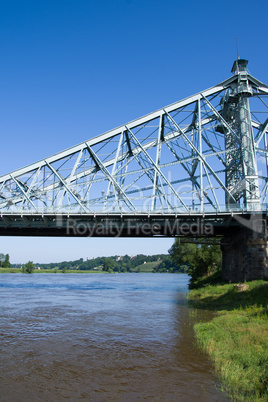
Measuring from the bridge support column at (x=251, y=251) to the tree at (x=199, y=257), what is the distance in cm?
1366

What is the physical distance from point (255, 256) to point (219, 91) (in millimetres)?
23261

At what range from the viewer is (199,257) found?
163 ft

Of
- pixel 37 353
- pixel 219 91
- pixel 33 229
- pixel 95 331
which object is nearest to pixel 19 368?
pixel 37 353

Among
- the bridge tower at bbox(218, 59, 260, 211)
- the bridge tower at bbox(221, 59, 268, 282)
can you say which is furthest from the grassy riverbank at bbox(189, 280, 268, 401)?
the bridge tower at bbox(218, 59, 260, 211)

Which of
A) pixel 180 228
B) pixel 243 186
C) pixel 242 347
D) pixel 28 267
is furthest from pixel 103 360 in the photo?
pixel 28 267

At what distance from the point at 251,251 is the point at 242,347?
19.2 metres

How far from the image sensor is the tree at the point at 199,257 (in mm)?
48812

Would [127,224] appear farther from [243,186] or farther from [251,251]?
[243,186]

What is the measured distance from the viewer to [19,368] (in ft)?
38.0

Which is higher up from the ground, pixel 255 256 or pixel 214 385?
pixel 255 256

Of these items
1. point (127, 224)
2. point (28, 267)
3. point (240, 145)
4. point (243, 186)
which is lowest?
point (28, 267)

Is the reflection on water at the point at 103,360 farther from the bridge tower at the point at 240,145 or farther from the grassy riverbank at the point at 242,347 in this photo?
the bridge tower at the point at 240,145

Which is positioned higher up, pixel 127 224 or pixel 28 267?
pixel 127 224

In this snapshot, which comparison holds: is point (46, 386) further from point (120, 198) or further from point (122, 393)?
point (120, 198)
